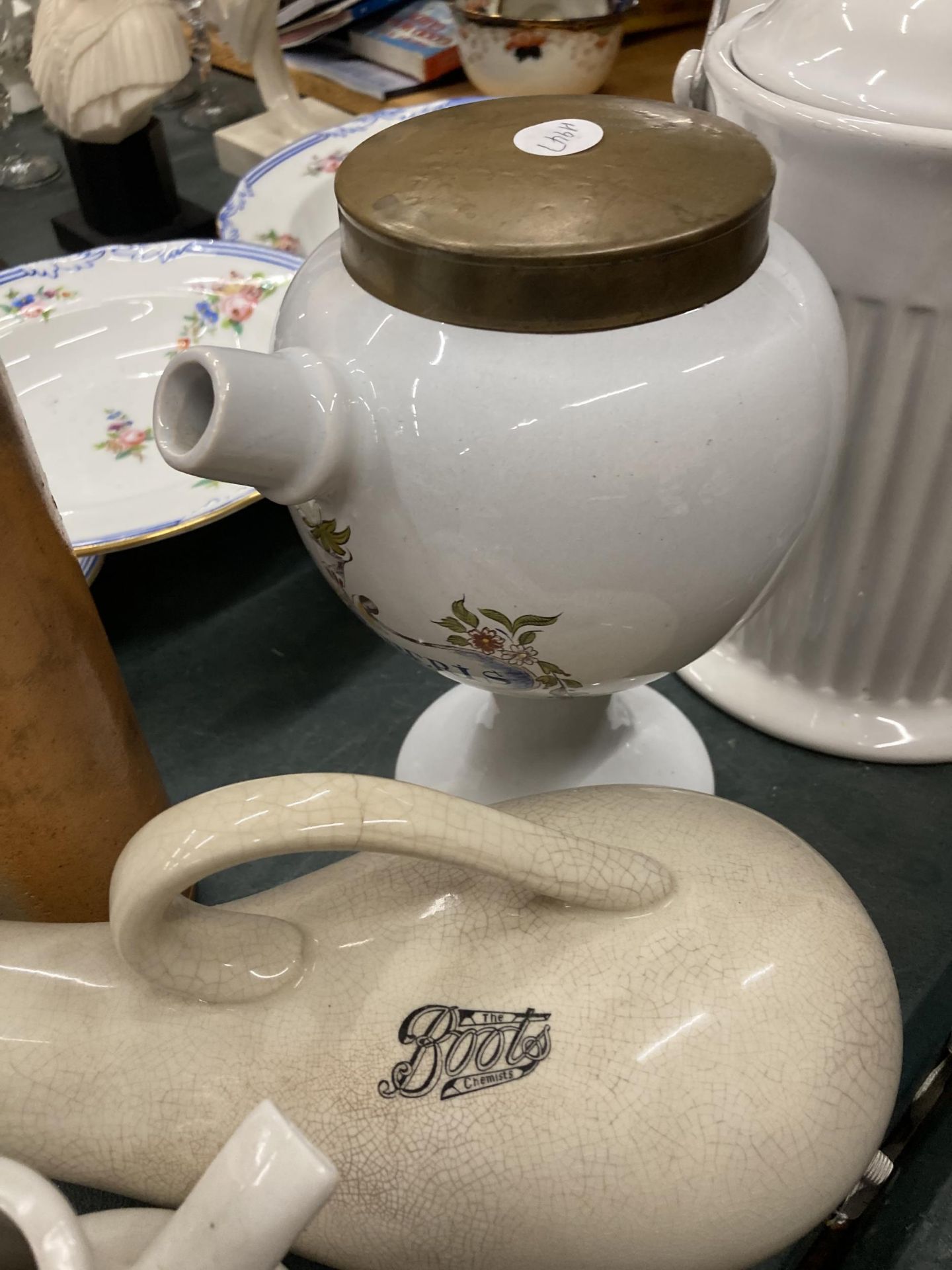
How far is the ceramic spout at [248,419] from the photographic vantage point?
31 cm

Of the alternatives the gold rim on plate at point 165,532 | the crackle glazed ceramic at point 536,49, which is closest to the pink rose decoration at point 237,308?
the gold rim on plate at point 165,532

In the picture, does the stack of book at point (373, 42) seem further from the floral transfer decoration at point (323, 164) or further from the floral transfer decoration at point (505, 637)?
the floral transfer decoration at point (505, 637)

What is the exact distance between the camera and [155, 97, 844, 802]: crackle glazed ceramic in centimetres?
31

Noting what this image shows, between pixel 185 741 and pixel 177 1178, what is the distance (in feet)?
0.96

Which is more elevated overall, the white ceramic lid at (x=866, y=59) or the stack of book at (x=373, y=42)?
the white ceramic lid at (x=866, y=59)

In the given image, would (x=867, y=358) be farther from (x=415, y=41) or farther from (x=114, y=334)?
(x=415, y=41)

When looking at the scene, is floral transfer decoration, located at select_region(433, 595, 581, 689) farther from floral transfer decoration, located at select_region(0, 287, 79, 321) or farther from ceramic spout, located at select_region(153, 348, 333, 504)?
floral transfer decoration, located at select_region(0, 287, 79, 321)

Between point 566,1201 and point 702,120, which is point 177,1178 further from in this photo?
point 702,120

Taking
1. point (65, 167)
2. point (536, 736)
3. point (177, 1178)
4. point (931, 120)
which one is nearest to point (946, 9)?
point (931, 120)

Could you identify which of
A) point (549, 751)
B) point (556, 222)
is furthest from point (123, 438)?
point (556, 222)

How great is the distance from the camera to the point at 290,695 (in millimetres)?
592

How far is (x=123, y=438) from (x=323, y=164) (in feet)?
1.06

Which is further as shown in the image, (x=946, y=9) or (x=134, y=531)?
(x=134, y=531)

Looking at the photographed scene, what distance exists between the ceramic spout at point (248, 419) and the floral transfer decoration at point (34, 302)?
491 millimetres
